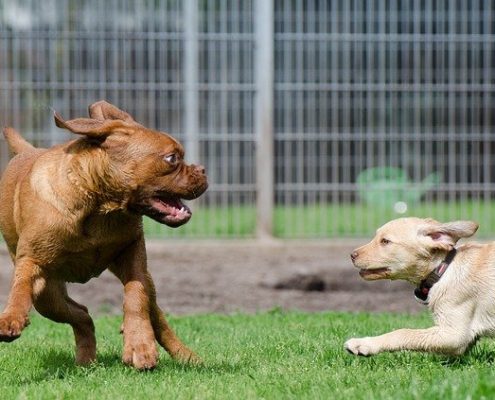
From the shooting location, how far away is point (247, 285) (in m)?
10.4

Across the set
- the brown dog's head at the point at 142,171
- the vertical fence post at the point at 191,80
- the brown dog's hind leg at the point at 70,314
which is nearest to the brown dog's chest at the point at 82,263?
the brown dog's hind leg at the point at 70,314

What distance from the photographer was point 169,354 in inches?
251

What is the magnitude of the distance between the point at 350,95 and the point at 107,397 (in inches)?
311

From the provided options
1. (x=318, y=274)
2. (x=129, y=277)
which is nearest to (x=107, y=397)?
(x=129, y=277)

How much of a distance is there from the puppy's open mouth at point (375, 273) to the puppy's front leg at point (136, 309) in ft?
4.19

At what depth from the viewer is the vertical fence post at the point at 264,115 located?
1234cm

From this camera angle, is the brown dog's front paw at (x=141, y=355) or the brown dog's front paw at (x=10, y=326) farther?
the brown dog's front paw at (x=141, y=355)

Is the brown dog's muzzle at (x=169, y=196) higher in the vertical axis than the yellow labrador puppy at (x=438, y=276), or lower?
higher

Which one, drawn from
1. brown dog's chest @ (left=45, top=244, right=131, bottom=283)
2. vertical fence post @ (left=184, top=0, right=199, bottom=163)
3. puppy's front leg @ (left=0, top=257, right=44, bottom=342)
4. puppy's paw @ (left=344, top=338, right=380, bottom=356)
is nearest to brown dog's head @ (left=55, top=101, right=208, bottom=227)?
brown dog's chest @ (left=45, top=244, right=131, bottom=283)

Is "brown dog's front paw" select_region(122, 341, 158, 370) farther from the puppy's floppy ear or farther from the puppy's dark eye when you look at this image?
the puppy's floppy ear

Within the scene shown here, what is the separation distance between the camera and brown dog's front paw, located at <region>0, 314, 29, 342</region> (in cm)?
536

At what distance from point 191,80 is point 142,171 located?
6.64m

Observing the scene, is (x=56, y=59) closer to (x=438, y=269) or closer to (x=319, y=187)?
(x=319, y=187)

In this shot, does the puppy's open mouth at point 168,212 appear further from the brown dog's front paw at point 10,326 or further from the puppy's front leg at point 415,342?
the puppy's front leg at point 415,342
